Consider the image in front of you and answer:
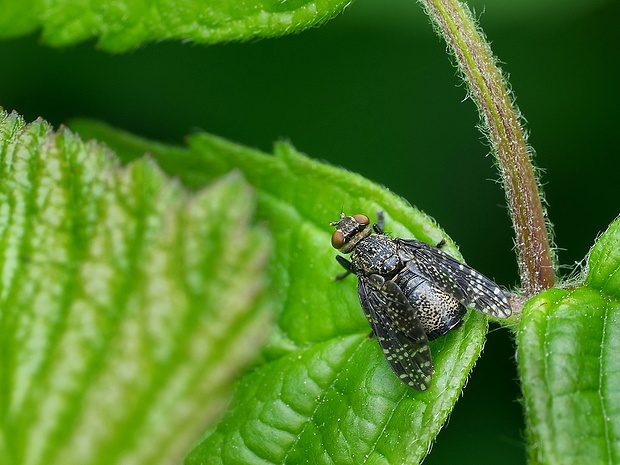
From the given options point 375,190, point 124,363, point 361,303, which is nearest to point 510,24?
point 375,190

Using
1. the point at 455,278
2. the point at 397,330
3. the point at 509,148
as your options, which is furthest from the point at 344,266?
the point at 509,148

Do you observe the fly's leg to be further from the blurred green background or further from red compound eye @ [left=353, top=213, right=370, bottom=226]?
the blurred green background

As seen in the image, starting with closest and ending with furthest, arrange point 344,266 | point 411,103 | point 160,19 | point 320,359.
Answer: point 320,359 < point 160,19 < point 344,266 < point 411,103

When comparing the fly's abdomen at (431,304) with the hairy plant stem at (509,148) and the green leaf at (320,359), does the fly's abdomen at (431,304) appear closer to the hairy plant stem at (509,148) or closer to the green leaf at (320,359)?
the green leaf at (320,359)

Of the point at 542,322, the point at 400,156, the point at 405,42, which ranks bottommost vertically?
the point at 542,322

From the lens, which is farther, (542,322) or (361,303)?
(361,303)

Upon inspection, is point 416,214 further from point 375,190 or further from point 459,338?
point 459,338

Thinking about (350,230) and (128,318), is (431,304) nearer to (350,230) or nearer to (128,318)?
(350,230)
